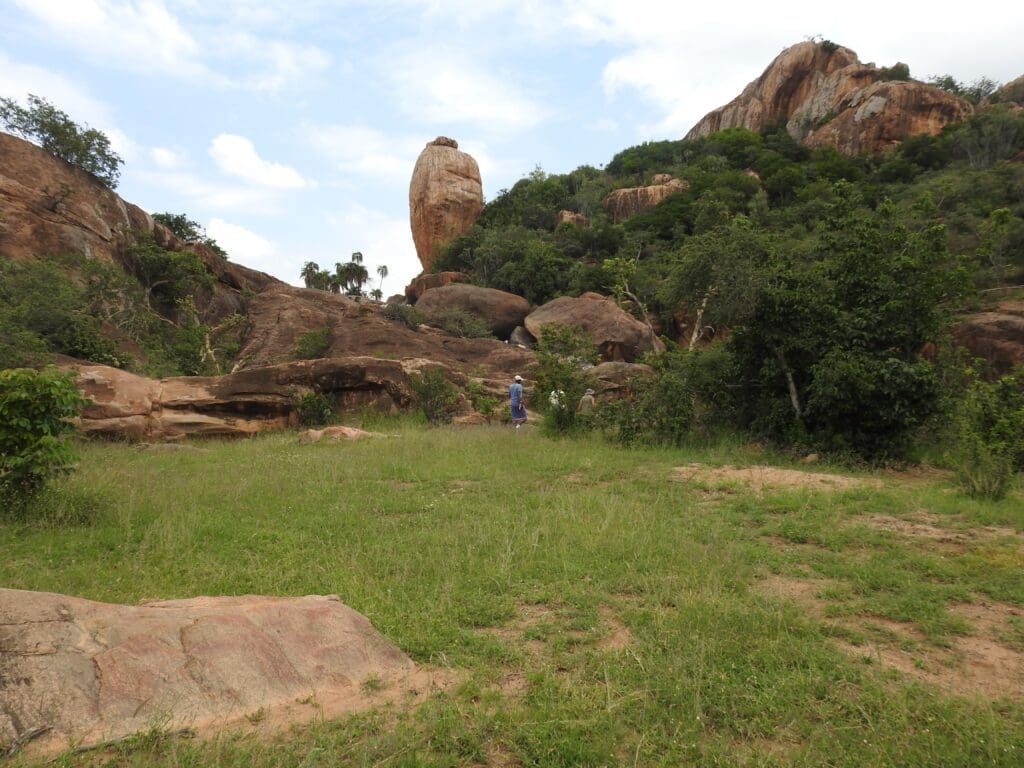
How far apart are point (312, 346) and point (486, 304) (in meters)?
11.3

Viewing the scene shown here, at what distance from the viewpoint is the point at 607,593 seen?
4.52 metres

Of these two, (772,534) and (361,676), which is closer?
(361,676)

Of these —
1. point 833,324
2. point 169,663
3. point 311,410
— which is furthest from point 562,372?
point 169,663

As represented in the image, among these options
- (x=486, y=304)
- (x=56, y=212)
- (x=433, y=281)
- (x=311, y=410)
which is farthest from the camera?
(x=433, y=281)

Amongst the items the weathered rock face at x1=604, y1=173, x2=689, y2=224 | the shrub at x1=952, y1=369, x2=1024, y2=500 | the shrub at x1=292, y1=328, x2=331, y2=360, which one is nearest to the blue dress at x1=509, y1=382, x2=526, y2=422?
the shrub at x1=952, y1=369, x2=1024, y2=500

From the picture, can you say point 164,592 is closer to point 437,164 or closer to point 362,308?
point 362,308

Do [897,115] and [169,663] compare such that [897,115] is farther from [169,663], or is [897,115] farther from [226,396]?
[169,663]

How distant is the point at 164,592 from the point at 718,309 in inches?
420

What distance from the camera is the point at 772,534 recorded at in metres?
6.18

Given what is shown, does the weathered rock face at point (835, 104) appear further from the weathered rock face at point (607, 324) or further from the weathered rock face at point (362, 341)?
the weathered rock face at point (362, 341)

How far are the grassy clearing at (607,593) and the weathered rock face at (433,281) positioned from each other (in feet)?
108

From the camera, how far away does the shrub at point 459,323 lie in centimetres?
2969

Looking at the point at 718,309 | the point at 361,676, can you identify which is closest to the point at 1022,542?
the point at 361,676

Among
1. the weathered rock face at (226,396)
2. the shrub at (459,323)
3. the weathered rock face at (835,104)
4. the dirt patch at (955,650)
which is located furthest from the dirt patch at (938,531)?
the weathered rock face at (835,104)
